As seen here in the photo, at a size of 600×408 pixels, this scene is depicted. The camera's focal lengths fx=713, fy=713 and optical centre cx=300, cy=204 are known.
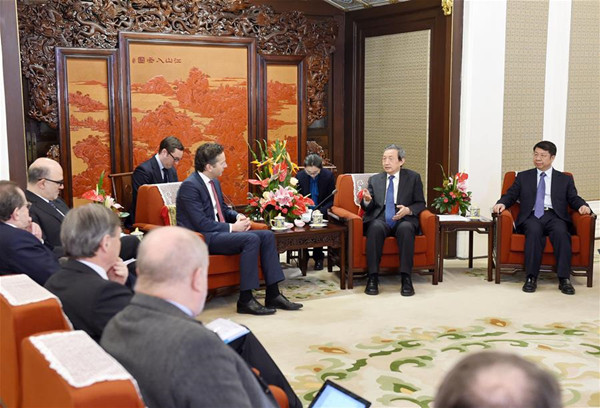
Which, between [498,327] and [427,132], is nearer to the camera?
[498,327]

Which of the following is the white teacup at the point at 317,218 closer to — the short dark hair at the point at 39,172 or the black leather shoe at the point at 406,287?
the black leather shoe at the point at 406,287

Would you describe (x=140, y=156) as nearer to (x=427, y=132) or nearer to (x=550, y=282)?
(x=427, y=132)

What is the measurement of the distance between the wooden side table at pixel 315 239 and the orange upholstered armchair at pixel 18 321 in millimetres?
3055

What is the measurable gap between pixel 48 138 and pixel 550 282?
16.2 feet

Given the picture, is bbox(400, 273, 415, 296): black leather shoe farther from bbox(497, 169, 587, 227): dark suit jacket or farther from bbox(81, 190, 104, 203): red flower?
bbox(81, 190, 104, 203): red flower

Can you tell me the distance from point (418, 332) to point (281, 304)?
3.64ft

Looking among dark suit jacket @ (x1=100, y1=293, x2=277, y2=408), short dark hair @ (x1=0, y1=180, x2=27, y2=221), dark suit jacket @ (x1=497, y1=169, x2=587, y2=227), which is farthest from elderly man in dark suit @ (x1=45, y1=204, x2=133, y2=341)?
dark suit jacket @ (x1=497, y1=169, x2=587, y2=227)

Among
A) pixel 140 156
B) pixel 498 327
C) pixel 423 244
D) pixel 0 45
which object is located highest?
pixel 0 45

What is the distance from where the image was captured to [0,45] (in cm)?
516

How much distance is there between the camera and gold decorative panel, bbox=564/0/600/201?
24.5 feet

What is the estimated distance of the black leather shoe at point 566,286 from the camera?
591 cm

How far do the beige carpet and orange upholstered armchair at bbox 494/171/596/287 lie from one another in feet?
0.59

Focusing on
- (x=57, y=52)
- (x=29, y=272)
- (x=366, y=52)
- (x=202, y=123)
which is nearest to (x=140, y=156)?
(x=202, y=123)

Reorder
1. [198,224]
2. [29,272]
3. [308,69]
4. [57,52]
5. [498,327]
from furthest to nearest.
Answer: [308,69]
[57,52]
[198,224]
[498,327]
[29,272]
